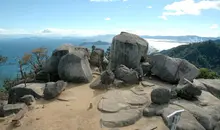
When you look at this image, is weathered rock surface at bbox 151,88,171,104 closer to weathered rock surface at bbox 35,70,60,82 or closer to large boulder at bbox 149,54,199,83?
large boulder at bbox 149,54,199,83

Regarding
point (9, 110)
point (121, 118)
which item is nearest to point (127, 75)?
point (121, 118)

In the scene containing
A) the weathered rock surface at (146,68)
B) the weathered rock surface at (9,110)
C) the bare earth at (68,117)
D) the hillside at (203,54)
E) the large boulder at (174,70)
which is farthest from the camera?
the hillside at (203,54)

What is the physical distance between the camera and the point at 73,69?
17188 millimetres

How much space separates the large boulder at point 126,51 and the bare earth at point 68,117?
488 centimetres

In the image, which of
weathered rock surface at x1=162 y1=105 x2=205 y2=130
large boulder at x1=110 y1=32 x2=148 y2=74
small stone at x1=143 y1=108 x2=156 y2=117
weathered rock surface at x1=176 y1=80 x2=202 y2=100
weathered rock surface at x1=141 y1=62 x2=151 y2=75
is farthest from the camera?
weathered rock surface at x1=141 y1=62 x2=151 y2=75

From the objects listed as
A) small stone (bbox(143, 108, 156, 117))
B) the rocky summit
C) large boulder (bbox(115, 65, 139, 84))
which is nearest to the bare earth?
the rocky summit

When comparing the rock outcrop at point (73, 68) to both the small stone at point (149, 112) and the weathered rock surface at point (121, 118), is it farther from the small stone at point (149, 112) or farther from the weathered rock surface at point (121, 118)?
the small stone at point (149, 112)

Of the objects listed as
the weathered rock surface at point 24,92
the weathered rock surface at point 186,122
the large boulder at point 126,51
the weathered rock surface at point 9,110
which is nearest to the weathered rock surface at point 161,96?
the weathered rock surface at point 186,122

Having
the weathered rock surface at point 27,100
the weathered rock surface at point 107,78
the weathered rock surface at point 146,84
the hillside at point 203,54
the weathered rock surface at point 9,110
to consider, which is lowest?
the hillside at point 203,54

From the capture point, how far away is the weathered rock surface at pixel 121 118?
37.6ft

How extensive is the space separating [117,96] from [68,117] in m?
3.49

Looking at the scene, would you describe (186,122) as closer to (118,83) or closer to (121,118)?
(121,118)

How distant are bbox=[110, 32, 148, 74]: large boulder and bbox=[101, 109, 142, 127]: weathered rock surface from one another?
21.9ft

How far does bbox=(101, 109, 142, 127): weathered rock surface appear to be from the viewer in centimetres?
1146
